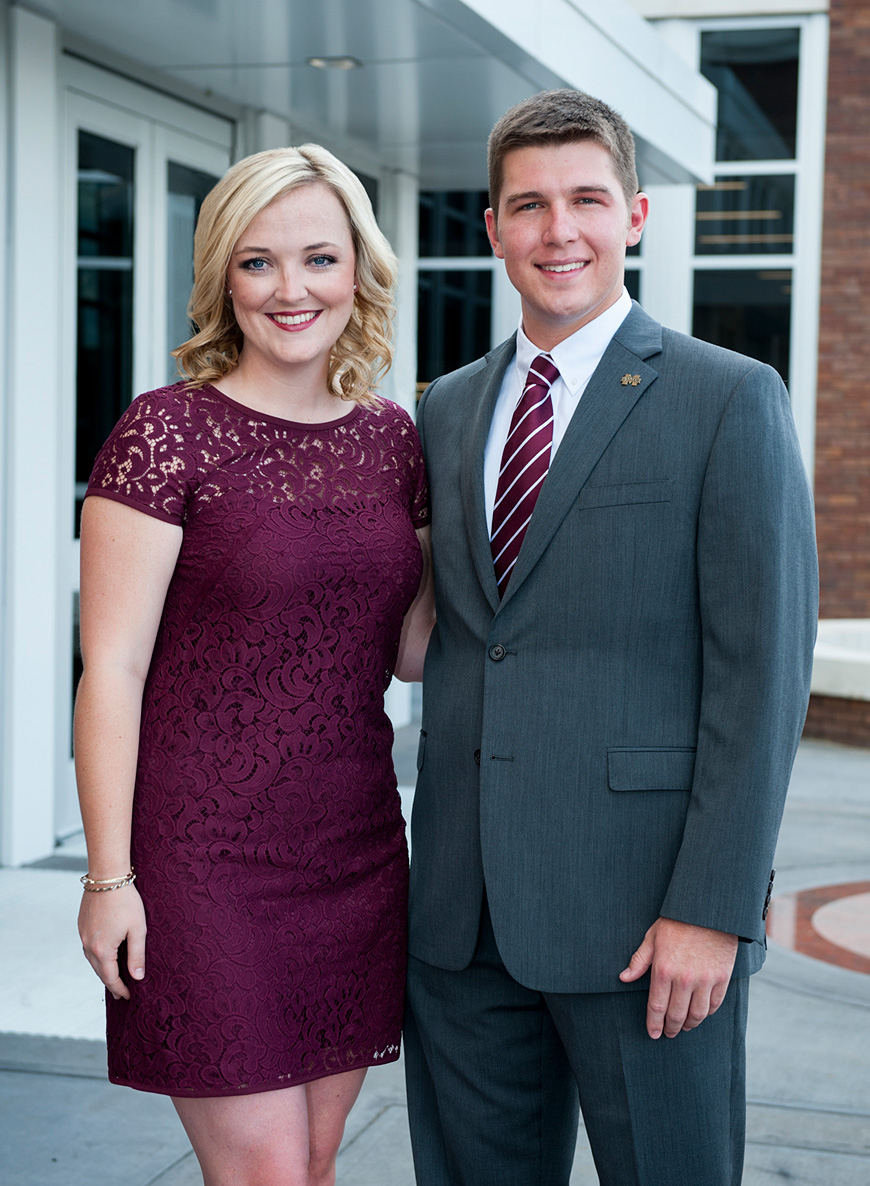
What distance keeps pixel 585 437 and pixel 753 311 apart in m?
11.3

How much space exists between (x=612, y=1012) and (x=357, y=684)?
0.62 metres

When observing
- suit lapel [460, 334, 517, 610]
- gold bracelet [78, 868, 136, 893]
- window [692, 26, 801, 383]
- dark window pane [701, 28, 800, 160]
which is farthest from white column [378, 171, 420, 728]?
gold bracelet [78, 868, 136, 893]

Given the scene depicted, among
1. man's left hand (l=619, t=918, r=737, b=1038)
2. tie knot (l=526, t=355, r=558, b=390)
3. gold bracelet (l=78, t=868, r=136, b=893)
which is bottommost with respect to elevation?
man's left hand (l=619, t=918, r=737, b=1038)

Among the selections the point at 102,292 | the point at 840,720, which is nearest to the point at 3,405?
the point at 102,292

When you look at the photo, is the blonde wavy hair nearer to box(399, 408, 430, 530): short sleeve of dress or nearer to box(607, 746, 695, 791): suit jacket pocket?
box(399, 408, 430, 530): short sleeve of dress

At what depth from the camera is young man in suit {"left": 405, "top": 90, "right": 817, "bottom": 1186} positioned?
196 centimetres

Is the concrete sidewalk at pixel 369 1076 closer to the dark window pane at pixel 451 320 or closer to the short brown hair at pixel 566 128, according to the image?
the short brown hair at pixel 566 128

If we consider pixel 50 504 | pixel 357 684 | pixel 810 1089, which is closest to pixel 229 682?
pixel 357 684

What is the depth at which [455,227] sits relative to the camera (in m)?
12.2

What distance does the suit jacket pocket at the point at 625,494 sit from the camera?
201cm

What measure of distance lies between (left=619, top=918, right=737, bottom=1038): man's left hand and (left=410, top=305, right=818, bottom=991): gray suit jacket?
35 mm

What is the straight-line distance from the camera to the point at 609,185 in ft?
6.97

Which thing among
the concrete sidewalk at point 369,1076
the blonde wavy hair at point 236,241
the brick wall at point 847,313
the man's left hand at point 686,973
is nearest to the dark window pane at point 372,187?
the concrete sidewalk at point 369,1076

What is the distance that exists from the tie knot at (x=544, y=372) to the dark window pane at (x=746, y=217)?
36.9 feet
